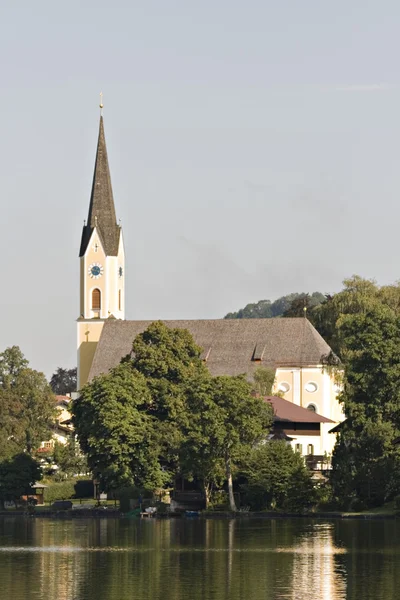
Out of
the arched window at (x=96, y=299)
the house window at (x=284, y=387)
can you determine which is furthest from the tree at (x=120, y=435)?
the arched window at (x=96, y=299)

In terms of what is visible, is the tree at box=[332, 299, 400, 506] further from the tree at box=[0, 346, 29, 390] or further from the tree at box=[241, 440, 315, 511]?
the tree at box=[0, 346, 29, 390]

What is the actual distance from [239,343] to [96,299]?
48.0 ft

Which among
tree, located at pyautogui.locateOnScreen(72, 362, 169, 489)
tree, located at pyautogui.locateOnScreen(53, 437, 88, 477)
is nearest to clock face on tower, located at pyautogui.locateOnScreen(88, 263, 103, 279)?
tree, located at pyautogui.locateOnScreen(53, 437, 88, 477)

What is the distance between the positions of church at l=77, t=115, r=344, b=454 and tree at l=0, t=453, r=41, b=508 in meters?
22.4

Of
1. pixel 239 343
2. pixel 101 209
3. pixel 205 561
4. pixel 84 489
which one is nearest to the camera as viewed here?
pixel 205 561

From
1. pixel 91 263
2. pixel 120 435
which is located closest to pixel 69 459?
pixel 120 435

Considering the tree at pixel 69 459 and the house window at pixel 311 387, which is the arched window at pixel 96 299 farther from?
the tree at pixel 69 459

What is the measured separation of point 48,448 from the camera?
106000 millimetres

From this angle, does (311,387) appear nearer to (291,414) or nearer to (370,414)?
(291,414)

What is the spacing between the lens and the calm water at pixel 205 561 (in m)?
45.7

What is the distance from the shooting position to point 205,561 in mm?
54219

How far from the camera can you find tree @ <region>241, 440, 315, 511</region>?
79.5 m

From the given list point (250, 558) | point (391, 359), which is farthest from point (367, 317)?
point (250, 558)

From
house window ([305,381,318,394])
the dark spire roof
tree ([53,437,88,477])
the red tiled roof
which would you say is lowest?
tree ([53,437,88,477])
